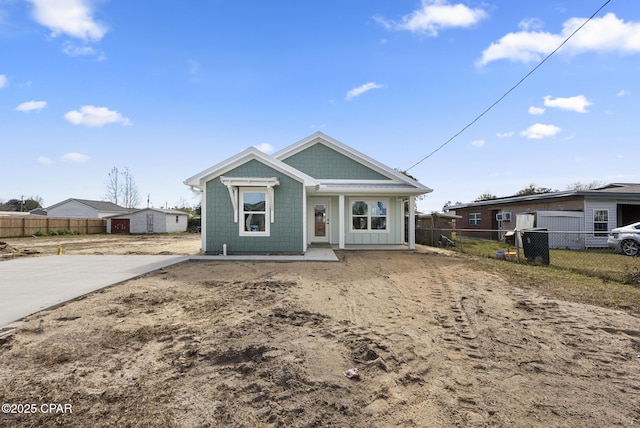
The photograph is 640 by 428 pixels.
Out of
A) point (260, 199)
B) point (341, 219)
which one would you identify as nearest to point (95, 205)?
point (260, 199)

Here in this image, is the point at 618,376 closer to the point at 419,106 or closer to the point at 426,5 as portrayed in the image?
the point at 426,5

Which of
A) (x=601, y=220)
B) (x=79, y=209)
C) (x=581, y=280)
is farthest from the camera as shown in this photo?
(x=79, y=209)

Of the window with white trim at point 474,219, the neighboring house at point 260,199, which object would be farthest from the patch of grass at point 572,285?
the window with white trim at point 474,219

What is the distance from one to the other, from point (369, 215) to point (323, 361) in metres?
12.0

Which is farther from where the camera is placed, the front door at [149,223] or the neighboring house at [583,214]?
the front door at [149,223]

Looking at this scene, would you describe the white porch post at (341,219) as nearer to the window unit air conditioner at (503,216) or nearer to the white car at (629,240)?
the white car at (629,240)

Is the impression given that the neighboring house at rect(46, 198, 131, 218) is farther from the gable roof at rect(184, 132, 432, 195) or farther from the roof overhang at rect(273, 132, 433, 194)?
the roof overhang at rect(273, 132, 433, 194)

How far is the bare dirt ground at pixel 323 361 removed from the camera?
2.43m

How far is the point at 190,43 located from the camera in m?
12.5

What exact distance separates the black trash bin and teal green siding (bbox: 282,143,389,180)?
256 inches

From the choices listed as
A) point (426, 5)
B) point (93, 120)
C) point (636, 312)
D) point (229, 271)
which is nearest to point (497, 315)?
point (636, 312)

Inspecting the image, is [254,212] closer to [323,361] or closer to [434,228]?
[323,361]

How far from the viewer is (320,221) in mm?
15219

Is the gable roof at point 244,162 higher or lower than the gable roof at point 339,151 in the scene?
lower
